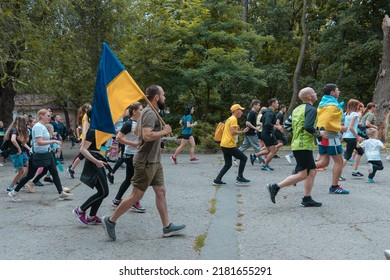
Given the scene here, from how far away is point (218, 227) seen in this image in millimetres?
6160

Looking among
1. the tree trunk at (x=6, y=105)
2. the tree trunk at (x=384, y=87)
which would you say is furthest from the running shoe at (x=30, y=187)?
the tree trunk at (x=384, y=87)

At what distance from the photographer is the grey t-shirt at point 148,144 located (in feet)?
17.1

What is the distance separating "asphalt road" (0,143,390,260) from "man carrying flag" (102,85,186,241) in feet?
1.24

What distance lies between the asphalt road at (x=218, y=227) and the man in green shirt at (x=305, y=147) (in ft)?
1.18

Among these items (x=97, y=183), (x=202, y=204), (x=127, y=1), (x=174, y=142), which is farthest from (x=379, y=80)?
(x=97, y=183)

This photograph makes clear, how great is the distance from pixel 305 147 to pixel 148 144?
291 cm

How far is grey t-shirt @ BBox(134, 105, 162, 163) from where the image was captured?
17.1 feet

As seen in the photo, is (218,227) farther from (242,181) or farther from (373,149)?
(373,149)

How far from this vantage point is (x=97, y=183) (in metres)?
6.19

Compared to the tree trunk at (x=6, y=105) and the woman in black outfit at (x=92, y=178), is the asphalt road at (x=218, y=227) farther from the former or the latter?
the tree trunk at (x=6, y=105)

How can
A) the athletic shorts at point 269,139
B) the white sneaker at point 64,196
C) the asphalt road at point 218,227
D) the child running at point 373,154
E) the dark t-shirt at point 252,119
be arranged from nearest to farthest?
the asphalt road at point 218,227 → the white sneaker at point 64,196 → the child running at point 373,154 → the athletic shorts at point 269,139 → the dark t-shirt at point 252,119

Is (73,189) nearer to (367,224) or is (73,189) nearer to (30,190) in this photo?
(30,190)

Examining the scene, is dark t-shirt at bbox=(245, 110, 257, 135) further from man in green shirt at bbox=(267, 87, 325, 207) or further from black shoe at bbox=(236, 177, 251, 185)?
man in green shirt at bbox=(267, 87, 325, 207)

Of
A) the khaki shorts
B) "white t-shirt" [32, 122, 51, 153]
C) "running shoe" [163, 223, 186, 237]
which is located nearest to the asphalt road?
"running shoe" [163, 223, 186, 237]
